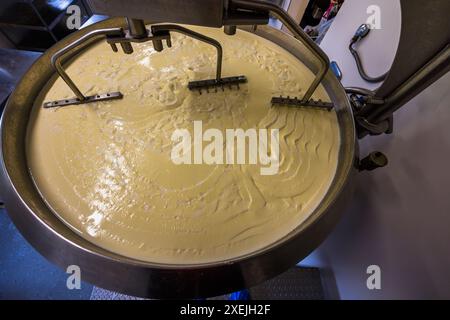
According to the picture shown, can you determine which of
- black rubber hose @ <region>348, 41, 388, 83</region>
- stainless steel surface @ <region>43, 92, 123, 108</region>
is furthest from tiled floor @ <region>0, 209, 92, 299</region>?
black rubber hose @ <region>348, 41, 388, 83</region>

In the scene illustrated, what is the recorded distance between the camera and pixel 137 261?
72cm

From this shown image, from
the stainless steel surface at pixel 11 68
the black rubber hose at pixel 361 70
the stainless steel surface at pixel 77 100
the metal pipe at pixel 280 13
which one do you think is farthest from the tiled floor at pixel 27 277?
the black rubber hose at pixel 361 70

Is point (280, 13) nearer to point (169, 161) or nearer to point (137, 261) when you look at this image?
point (169, 161)

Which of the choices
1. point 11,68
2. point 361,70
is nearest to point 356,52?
point 361,70

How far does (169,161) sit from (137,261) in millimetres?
373

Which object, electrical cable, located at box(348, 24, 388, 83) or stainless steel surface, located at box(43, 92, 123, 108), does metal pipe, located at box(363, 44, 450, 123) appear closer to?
electrical cable, located at box(348, 24, 388, 83)

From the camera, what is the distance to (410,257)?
3.58 feet

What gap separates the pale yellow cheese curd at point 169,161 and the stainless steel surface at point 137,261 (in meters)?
0.05

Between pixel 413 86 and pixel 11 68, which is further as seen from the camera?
pixel 11 68

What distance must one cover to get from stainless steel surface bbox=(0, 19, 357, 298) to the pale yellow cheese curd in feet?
0.17

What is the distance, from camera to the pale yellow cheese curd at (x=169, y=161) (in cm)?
84

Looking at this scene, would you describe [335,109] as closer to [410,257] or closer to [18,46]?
[410,257]

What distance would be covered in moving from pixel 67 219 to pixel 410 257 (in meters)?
1.40
